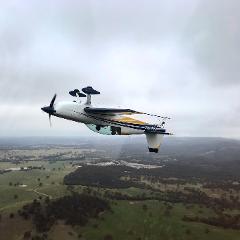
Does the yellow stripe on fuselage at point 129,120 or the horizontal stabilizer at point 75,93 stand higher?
the horizontal stabilizer at point 75,93

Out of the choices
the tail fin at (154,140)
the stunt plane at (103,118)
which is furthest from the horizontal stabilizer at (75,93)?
the tail fin at (154,140)

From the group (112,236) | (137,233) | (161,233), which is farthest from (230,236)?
(112,236)

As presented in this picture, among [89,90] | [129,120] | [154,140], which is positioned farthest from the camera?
[154,140]

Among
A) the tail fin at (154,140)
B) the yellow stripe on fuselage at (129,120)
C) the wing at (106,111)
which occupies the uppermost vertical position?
the wing at (106,111)

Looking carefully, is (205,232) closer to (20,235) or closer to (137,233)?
(137,233)

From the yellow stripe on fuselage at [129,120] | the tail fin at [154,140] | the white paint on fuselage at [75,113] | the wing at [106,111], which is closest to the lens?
the white paint on fuselage at [75,113]

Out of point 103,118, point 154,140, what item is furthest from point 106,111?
point 154,140

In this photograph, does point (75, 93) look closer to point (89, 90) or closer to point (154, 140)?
point (89, 90)

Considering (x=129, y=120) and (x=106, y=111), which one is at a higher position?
(x=106, y=111)

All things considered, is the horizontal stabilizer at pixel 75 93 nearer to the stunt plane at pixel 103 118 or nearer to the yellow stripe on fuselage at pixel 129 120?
the stunt plane at pixel 103 118
